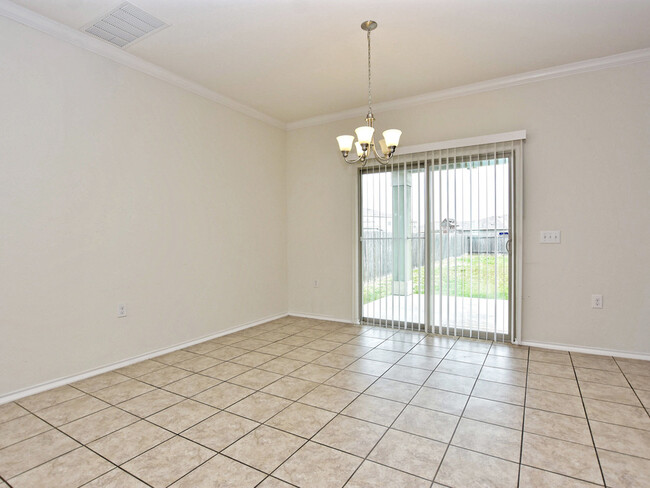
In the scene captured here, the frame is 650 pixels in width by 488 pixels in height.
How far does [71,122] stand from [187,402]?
237 centimetres

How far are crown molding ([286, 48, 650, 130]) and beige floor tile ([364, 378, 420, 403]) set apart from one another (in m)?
3.15

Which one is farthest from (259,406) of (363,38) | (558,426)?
(363,38)

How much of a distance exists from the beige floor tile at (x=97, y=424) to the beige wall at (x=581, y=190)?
368 centimetres

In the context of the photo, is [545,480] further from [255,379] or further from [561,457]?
[255,379]

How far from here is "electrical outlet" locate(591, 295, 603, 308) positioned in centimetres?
337

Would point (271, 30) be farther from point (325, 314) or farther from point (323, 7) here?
point (325, 314)

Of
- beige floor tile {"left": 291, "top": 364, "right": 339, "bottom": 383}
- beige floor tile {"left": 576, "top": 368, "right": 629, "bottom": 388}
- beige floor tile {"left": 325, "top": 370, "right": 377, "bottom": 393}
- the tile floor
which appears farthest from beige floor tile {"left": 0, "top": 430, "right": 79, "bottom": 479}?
beige floor tile {"left": 576, "top": 368, "right": 629, "bottom": 388}

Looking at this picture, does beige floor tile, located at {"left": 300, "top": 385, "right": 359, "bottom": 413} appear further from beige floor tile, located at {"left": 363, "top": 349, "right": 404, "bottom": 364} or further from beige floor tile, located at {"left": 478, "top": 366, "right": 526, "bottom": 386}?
beige floor tile, located at {"left": 478, "top": 366, "right": 526, "bottom": 386}

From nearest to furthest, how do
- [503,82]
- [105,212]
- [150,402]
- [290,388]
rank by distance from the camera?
1. [150,402]
2. [290,388]
3. [105,212]
4. [503,82]

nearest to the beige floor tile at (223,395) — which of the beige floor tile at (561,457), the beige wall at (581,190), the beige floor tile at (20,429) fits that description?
the beige floor tile at (20,429)

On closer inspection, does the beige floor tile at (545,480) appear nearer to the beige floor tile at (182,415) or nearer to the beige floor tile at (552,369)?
the beige floor tile at (552,369)

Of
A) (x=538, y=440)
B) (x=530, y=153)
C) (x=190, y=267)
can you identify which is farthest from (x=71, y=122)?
(x=530, y=153)

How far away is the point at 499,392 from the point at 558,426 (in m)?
0.49

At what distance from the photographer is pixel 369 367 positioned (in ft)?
10.2
